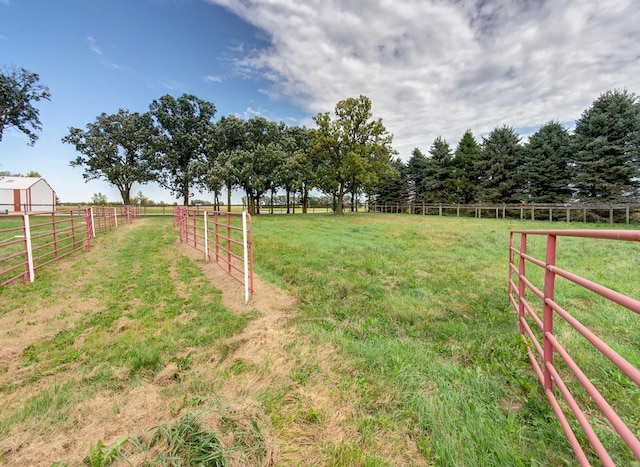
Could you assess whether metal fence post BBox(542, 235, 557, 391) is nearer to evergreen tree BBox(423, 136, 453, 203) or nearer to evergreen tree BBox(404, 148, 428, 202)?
evergreen tree BBox(423, 136, 453, 203)

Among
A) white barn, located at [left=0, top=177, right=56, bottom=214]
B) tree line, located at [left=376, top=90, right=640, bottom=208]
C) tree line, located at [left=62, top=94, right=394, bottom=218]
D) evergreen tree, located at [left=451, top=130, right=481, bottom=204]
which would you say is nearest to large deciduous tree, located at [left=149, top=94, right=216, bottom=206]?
tree line, located at [left=62, top=94, right=394, bottom=218]

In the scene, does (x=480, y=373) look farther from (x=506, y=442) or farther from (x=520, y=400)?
(x=506, y=442)

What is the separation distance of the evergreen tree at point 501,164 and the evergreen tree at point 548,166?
1060 mm

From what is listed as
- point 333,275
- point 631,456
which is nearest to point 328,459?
point 631,456

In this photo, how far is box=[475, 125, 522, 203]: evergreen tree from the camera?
89.5ft

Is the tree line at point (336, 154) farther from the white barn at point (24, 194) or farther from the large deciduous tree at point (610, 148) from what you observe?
the white barn at point (24, 194)

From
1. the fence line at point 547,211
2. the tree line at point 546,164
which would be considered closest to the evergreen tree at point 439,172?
the tree line at point 546,164

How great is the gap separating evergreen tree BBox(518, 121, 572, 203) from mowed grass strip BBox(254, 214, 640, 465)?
70.5ft

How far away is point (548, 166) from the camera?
79.5ft

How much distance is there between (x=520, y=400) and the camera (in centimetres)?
218

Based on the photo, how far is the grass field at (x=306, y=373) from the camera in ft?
5.74

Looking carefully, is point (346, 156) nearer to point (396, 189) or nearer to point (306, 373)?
point (396, 189)

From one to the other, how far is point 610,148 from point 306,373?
26.6m

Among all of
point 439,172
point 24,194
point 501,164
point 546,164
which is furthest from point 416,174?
point 24,194
